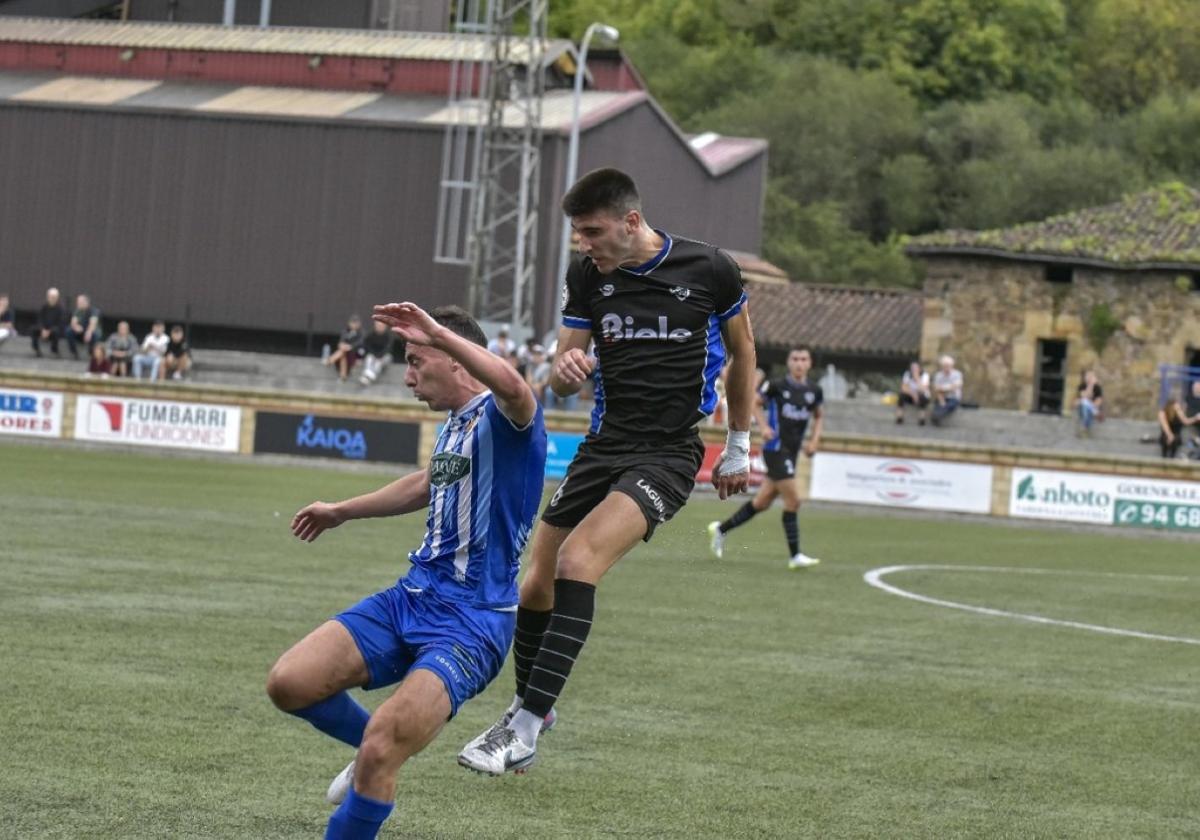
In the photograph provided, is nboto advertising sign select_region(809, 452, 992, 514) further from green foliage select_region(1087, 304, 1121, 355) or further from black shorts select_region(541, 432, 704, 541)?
black shorts select_region(541, 432, 704, 541)

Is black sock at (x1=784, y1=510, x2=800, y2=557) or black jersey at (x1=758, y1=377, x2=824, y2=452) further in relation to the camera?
black jersey at (x1=758, y1=377, x2=824, y2=452)

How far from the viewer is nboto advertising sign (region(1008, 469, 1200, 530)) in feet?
109

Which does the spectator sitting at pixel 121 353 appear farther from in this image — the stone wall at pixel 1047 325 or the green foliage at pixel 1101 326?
the green foliage at pixel 1101 326

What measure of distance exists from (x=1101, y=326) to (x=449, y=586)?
48.8m

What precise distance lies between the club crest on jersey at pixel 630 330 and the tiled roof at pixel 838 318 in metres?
50.6

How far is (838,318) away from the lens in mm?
62125

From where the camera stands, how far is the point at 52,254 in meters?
55.1

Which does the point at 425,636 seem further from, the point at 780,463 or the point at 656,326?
the point at 780,463

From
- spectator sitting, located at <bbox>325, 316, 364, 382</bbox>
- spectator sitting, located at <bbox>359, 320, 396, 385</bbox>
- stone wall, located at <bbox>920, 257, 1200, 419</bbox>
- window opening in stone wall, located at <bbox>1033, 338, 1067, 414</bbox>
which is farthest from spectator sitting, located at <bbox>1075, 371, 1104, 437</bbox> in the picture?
spectator sitting, located at <bbox>325, 316, 364, 382</bbox>

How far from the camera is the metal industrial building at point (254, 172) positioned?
53125mm

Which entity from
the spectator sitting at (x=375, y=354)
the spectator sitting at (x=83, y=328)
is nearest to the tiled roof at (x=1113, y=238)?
the spectator sitting at (x=375, y=354)

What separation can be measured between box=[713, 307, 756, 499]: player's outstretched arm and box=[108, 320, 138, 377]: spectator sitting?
35040 millimetres

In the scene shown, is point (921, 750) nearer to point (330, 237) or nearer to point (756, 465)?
point (756, 465)

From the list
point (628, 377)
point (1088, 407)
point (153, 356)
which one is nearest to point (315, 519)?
point (628, 377)
